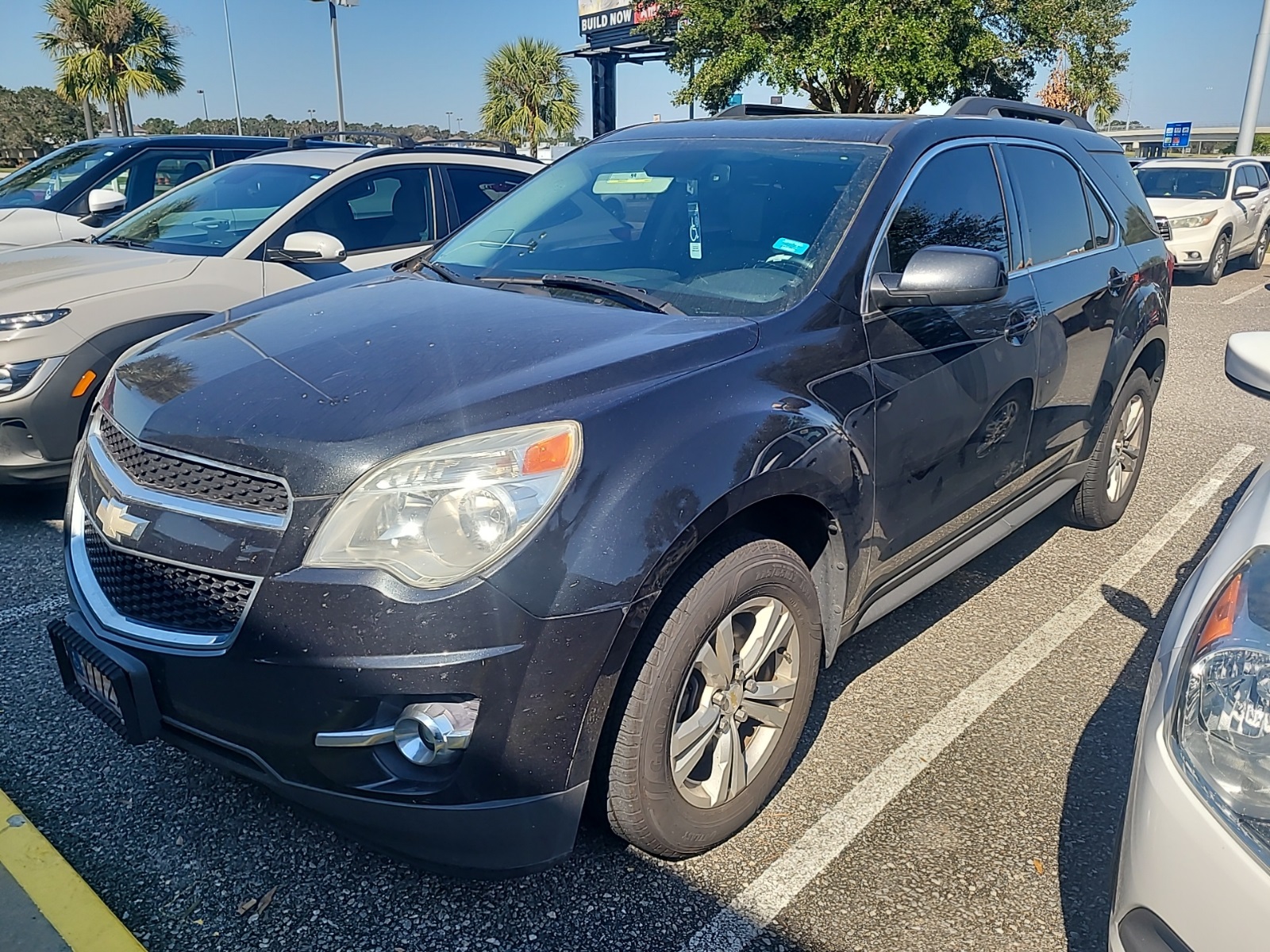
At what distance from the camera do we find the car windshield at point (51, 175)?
8273 millimetres

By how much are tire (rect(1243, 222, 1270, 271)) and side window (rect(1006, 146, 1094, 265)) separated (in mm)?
15619

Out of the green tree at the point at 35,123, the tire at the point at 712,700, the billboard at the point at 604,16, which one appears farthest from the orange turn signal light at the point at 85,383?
the green tree at the point at 35,123

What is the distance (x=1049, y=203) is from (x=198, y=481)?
3.33 metres

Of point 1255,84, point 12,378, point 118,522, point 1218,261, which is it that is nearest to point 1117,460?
point 118,522

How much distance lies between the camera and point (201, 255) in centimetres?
520

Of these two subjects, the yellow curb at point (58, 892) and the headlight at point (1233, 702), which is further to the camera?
the yellow curb at point (58, 892)

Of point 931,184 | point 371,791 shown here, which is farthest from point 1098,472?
point 371,791

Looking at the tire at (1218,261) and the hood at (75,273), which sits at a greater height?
the hood at (75,273)

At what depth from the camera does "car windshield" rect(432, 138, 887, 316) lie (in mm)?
2828

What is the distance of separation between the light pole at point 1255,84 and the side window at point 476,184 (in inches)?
787

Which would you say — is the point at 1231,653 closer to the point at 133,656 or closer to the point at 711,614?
the point at 711,614

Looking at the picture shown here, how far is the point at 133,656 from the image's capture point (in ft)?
7.03

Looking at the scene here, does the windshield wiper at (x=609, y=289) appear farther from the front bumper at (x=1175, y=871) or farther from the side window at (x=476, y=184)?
the side window at (x=476, y=184)

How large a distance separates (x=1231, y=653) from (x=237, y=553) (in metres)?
1.88
